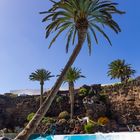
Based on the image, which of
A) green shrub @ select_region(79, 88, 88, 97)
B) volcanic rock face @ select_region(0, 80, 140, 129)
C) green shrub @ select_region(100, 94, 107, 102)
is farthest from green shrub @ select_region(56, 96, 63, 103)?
green shrub @ select_region(100, 94, 107, 102)

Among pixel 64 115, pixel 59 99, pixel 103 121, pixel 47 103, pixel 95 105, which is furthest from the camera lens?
pixel 59 99

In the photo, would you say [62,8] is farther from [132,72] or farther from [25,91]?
[25,91]

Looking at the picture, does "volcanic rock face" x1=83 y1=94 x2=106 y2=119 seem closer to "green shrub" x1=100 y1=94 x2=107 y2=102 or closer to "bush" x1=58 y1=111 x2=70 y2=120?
"green shrub" x1=100 y1=94 x2=107 y2=102

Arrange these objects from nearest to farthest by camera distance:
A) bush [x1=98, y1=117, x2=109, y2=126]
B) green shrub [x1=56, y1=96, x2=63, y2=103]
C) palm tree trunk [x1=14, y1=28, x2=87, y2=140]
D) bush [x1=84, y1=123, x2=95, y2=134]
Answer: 1. palm tree trunk [x1=14, y1=28, x2=87, y2=140]
2. bush [x1=84, y1=123, x2=95, y2=134]
3. bush [x1=98, y1=117, x2=109, y2=126]
4. green shrub [x1=56, y1=96, x2=63, y2=103]

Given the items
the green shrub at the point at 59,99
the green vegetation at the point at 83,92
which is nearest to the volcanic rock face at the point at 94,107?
the green vegetation at the point at 83,92

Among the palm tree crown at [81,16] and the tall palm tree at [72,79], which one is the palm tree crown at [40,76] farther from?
the palm tree crown at [81,16]

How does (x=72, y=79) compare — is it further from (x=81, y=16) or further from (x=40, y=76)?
(x=81, y=16)

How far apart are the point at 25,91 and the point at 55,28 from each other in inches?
2768

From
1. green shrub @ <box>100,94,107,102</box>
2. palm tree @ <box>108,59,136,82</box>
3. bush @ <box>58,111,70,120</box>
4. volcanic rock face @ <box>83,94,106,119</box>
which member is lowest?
bush @ <box>58,111,70,120</box>

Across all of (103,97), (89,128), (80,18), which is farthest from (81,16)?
(103,97)

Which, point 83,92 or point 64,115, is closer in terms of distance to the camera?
point 64,115

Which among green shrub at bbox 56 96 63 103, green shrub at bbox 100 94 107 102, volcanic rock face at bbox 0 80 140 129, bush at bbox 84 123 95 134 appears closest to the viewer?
bush at bbox 84 123 95 134

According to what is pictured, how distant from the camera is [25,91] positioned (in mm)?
92250

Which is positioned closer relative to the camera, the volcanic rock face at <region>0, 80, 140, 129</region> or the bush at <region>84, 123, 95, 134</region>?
the bush at <region>84, 123, 95, 134</region>
